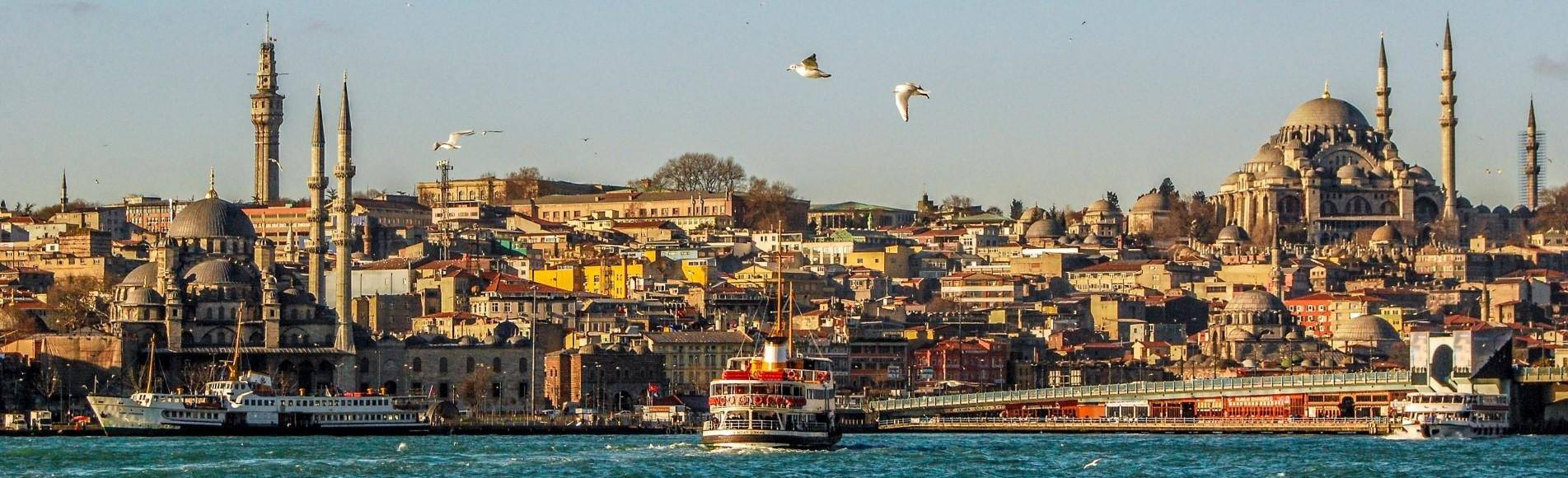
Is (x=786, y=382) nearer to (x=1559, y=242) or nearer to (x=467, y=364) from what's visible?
(x=467, y=364)

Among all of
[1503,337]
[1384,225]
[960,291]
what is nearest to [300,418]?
[1503,337]

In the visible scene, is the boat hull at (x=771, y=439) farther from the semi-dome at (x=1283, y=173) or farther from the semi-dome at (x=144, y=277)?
the semi-dome at (x=1283, y=173)

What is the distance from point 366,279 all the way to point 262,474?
55.5 meters

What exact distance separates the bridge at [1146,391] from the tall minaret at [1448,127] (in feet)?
184

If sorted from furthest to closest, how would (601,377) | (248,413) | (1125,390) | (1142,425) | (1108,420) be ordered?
(601,377), (1125,390), (1108,420), (1142,425), (248,413)

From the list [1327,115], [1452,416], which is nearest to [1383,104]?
[1327,115]

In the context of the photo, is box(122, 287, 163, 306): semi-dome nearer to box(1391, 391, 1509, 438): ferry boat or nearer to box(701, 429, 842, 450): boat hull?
box(701, 429, 842, 450): boat hull

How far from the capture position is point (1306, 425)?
237 feet

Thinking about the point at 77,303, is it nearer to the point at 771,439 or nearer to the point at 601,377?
the point at 601,377

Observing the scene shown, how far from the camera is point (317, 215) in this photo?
88.9 meters

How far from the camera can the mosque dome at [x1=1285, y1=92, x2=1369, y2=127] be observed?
14025 centimetres

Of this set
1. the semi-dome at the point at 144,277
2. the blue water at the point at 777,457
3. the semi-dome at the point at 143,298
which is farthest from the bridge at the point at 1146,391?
the semi-dome at the point at 144,277

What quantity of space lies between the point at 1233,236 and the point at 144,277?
54.6m

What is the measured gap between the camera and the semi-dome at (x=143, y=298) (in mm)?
81688
